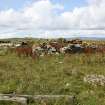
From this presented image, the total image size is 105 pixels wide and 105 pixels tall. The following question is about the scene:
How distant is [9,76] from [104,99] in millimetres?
4552

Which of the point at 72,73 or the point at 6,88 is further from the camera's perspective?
the point at 72,73

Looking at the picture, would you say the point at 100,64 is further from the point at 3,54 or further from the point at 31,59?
the point at 3,54

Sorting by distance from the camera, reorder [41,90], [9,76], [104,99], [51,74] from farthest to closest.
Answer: [51,74]
[9,76]
[41,90]
[104,99]

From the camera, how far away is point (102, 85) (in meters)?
11.1

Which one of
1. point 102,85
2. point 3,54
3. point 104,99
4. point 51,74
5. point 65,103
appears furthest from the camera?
point 3,54

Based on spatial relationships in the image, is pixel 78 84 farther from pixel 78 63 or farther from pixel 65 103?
pixel 78 63

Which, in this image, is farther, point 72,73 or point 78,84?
point 72,73

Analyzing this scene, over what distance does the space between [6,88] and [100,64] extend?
7.91 metres

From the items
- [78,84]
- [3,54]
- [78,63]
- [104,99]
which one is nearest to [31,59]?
[78,63]

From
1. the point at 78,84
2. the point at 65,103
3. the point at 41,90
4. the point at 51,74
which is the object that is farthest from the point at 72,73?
the point at 65,103

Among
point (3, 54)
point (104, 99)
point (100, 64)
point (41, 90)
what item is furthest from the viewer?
point (3, 54)

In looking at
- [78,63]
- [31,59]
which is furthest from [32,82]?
[31,59]

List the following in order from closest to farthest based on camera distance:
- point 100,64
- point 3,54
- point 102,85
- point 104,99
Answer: point 104,99
point 102,85
point 100,64
point 3,54

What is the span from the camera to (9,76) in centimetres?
1276
